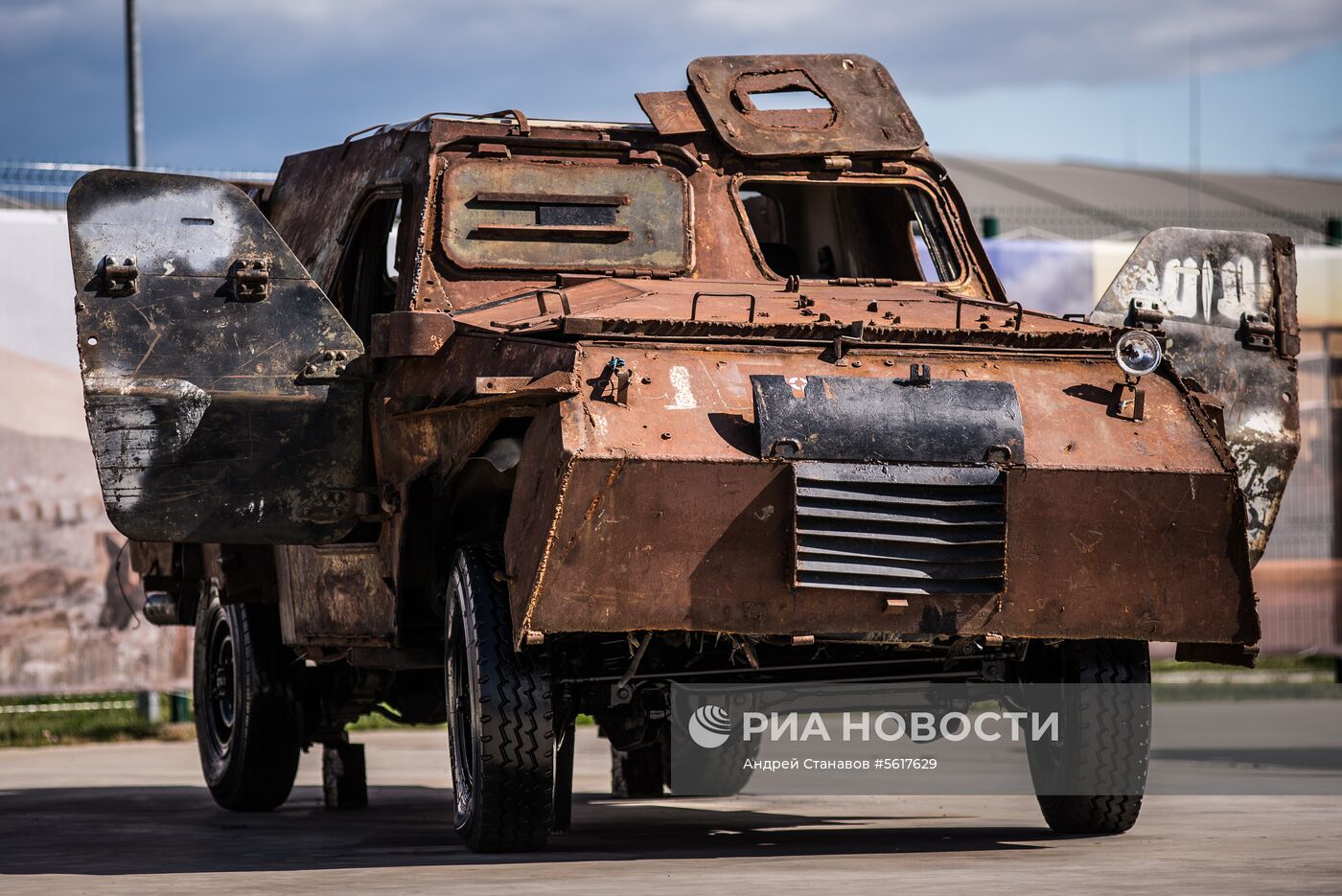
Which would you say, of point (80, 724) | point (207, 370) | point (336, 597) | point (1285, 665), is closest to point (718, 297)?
point (207, 370)

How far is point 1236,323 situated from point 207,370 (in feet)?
14.5

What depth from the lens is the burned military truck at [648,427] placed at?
A: 7348 mm

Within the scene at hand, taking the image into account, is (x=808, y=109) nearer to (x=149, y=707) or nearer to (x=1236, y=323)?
(x=1236, y=323)

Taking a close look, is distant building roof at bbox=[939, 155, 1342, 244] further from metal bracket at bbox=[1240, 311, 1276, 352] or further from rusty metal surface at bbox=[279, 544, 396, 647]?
rusty metal surface at bbox=[279, 544, 396, 647]

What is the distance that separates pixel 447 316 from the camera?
8273mm

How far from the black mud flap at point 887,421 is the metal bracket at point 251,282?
232 centimetres

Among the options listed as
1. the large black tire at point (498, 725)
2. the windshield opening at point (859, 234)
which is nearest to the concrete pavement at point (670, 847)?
the large black tire at point (498, 725)

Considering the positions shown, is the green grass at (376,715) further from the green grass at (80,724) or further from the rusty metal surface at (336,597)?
the rusty metal surface at (336,597)

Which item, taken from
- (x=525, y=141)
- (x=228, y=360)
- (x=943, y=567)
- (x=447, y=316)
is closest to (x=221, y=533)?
(x=228, y=360)

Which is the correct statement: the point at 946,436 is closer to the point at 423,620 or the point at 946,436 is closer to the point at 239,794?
the point at 423,620

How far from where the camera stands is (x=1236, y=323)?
9.84m

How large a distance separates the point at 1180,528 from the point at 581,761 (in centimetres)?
762

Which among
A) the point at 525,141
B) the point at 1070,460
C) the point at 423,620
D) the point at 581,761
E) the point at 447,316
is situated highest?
the point at 525,141

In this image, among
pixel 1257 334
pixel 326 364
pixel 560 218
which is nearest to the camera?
pixel 326 364
